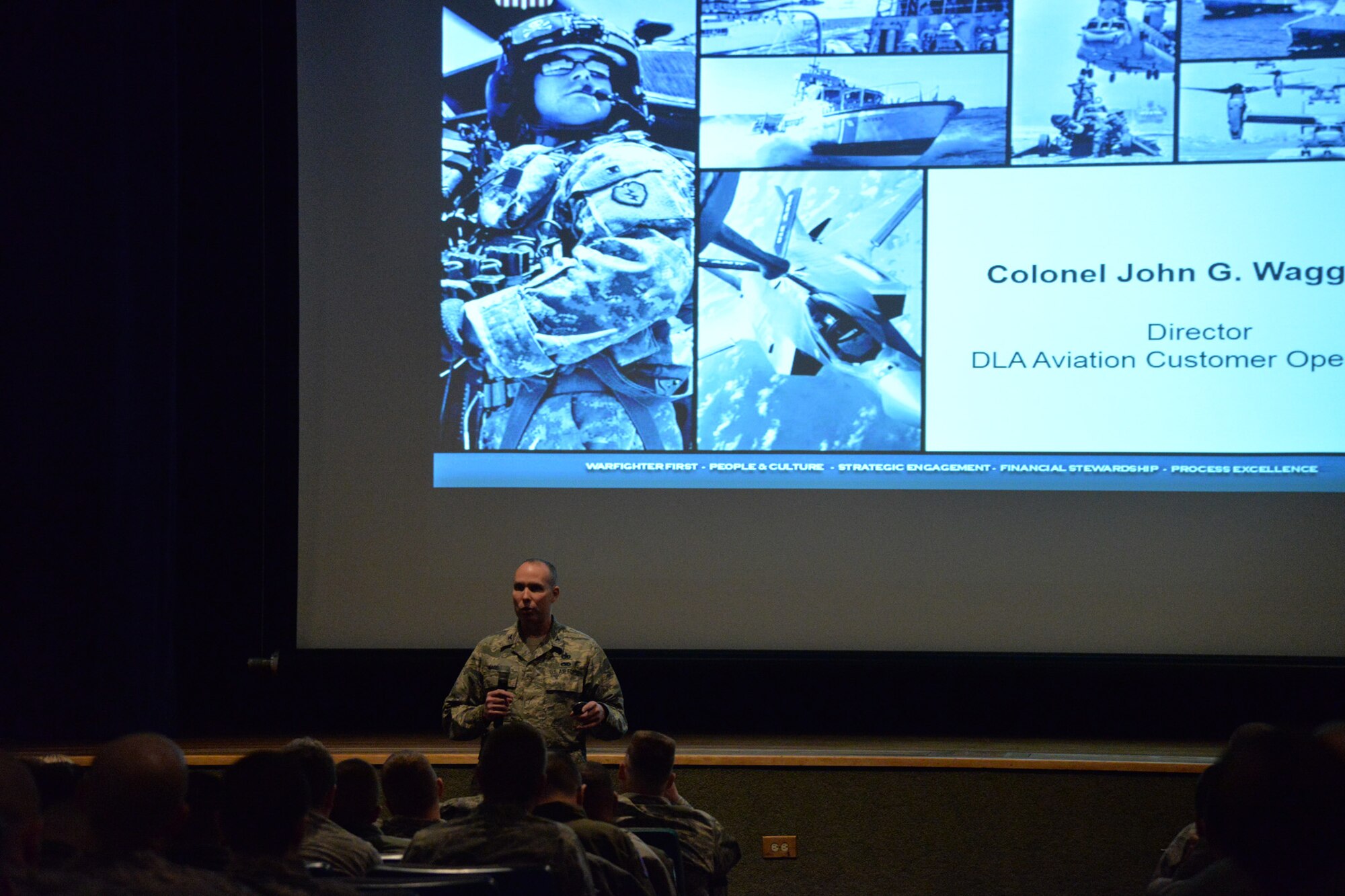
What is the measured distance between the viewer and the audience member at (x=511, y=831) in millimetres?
2178

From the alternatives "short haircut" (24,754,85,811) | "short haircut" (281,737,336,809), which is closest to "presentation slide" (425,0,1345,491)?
"short haircut" (281,737,336,809)

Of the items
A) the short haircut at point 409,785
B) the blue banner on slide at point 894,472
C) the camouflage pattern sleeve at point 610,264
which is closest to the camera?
the short haircut at point 409,785

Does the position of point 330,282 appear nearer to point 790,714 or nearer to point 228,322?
point 228,322

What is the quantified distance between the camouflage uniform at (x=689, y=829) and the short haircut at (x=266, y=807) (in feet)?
4.14

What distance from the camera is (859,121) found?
4668 millimetres

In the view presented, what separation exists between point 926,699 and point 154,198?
383cm

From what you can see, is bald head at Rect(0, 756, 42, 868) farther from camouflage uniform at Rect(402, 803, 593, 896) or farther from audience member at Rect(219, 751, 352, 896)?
camouflage uniform at Rect(402, 803, 593, 896)

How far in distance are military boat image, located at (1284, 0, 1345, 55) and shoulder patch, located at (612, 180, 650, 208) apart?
2.56 m

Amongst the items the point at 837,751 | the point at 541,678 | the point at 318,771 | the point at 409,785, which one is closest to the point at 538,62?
the point at 541,678

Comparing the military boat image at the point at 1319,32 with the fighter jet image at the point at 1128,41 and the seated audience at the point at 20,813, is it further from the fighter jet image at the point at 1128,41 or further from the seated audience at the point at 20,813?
the seated audience at the point at 20,813

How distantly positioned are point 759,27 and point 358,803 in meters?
3.41

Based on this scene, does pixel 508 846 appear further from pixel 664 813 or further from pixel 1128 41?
pixel 1128 41

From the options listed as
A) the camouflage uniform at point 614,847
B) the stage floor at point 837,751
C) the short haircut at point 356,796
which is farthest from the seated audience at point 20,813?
the stage floor at point 837,751

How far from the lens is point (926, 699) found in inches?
193
